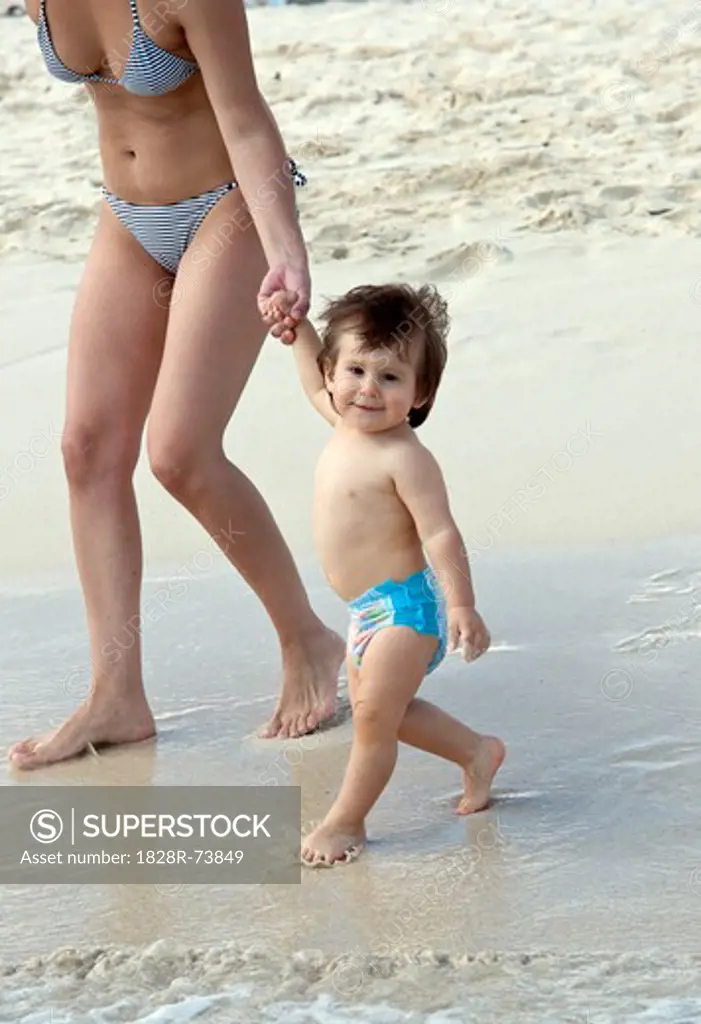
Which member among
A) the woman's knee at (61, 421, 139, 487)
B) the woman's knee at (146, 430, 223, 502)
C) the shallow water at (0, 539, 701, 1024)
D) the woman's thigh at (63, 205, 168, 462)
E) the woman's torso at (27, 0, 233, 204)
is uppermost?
the woman's torso at (27, 0, 233, 204)

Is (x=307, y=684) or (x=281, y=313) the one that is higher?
(x=281, y=313)

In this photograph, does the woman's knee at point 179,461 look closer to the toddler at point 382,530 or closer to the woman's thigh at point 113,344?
the woman's thigh at point 113,344

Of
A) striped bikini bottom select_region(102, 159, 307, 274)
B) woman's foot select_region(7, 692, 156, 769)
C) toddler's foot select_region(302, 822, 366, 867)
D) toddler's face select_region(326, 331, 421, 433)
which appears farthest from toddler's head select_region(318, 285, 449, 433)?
woman's foot select_region(7, 692, 156, 769)

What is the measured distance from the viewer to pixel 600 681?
4.33m

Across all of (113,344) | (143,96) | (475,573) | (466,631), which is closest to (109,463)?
(113,344)

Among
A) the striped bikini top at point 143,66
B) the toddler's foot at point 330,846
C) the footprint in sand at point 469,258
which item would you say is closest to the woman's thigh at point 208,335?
the striped bikini top at point 143,66

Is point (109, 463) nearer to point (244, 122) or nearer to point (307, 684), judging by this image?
point (307, 684)

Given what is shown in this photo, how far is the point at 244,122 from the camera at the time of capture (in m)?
3.78

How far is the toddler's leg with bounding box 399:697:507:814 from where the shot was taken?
3.53 m

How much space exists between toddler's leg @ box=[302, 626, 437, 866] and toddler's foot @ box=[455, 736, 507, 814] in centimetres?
23

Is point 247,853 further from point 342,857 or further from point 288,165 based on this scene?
point 288,165

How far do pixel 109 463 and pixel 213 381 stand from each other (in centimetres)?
34

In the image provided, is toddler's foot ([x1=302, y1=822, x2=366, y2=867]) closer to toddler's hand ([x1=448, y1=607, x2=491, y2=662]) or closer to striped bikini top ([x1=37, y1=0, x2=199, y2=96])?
toddler's hand ([x1=448, y1=607, x2=491, y2=662])

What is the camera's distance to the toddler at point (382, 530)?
343 cm
